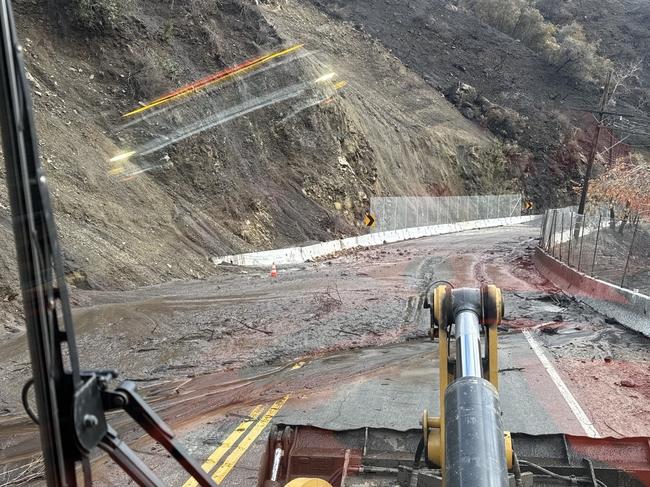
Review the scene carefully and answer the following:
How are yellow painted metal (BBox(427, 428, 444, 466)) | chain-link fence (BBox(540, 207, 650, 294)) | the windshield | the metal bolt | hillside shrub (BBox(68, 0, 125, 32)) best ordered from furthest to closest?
hillside shrub (BBox(68, 0, 125, 32)) → chain-link fence (BBox(540, 207, 650, 294)) → the windshield → yellow painted metal (BBox(427, 428, 444, 466)) → the metal bolt

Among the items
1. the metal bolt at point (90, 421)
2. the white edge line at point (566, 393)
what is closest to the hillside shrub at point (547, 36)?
the white edge line at point (566, 393)

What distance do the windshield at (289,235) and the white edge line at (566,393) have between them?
52 mm

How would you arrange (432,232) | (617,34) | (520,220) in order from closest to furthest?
1. (432,232)
2. (520,220)
3. (617,34)

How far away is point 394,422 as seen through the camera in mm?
6898

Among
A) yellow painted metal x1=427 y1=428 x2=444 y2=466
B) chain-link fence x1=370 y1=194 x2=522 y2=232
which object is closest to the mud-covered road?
yellow painted metal x1=427 y1=428 x2=444 y2=466

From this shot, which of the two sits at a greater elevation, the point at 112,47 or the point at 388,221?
the point at 112,47

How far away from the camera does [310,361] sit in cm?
982

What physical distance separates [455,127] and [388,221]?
20562mm

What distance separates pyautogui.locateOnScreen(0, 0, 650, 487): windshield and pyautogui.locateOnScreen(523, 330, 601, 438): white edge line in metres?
0.05

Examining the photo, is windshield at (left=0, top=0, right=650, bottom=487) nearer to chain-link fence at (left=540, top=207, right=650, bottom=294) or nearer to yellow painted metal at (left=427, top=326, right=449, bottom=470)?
chain-link fence at (left=540, top=207, right=650, bottom=294)

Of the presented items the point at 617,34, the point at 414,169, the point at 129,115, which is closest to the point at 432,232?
the point at 414,169

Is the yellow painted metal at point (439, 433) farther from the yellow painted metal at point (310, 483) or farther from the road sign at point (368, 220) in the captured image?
the road sign at point (368, 220)

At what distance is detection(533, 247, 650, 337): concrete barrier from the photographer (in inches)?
452

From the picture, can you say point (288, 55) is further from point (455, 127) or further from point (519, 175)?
point (519, 175)
